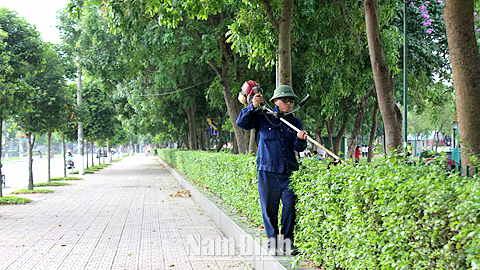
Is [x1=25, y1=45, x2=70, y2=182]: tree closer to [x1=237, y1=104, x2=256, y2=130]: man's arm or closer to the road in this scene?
the road

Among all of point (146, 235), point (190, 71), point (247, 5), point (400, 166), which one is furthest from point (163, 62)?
point (400, 166)

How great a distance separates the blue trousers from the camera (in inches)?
195

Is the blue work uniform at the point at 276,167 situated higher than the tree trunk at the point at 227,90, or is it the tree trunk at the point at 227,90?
the tree trunk at the point at 227,90

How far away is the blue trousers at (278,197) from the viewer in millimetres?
4957

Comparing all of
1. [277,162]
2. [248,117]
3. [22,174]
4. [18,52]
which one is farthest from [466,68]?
[22,174]

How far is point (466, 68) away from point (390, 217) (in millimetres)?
2001

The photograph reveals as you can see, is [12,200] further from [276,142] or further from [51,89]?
[276,142]

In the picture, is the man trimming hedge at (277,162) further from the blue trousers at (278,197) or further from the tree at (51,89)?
the tree at (51,89)

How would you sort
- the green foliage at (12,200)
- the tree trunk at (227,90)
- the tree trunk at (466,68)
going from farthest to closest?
the tree trunk at (227,90)
the green foliage at (12,200)
the tree trunk at (466,68)

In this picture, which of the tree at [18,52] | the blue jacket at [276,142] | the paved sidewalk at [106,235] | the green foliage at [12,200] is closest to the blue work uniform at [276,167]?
the blue jacket at [276,142]

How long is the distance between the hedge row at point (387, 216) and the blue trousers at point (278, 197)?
4.1 inches

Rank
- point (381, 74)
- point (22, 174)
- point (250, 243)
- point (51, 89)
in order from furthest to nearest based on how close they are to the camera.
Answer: point (22, 174) → point (51, 89) → point (250, 243) → point (381, 74)

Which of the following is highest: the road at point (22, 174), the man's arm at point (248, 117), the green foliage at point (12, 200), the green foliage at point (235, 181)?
the man's arm at point (248, 117)

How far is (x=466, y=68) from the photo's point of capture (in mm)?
4125
